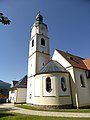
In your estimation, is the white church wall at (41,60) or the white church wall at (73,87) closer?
the white church wall at (73,87)

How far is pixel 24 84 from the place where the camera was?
32.5m

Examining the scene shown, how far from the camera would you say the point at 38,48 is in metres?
24.5

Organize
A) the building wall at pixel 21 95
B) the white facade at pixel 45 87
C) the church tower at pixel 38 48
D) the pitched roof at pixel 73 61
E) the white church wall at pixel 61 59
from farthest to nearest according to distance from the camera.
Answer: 1. the building wall at pixel 21 95
2. the church tower at pixel 38 48
3. the pitched roof at pixel 73 61
4. the white church wall at pixel 61 59
5. the white facade at pixel 45 87

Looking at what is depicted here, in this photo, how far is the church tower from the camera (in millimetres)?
23172

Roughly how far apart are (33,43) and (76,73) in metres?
12.6

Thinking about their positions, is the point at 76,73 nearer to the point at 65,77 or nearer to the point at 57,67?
the point at 65,77

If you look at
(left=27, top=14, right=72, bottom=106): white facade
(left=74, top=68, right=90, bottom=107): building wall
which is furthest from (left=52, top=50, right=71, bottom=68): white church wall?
(left=74, top=68, right=90, bottom=107): building wall

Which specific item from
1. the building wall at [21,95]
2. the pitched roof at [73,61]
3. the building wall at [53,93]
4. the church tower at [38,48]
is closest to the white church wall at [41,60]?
the church tower at [38,48]

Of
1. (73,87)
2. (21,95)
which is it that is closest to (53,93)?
(73,87)

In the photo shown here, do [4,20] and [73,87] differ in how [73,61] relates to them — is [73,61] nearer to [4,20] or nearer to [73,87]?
[73,87]

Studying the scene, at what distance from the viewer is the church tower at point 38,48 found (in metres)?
23.2

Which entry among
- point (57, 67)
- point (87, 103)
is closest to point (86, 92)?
point (87, 103)

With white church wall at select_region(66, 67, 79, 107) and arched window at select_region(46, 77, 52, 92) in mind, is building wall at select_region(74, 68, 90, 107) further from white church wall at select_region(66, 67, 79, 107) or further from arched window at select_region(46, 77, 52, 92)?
arched window at select_region(46, 77, 52, 92)

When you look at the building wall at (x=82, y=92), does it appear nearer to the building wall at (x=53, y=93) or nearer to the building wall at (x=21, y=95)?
the building wall at (x=53, y=93)
